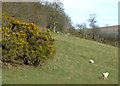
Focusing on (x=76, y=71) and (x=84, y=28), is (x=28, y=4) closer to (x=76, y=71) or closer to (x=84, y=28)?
(x=76, y=71)

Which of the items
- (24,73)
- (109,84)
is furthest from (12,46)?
(109,84)

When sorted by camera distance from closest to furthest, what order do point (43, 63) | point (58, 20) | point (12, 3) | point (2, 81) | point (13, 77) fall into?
point (2, 81) < point (13, 77) < point (43, 63) < point (12, 3) < point (58, 20)

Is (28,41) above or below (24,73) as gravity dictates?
above

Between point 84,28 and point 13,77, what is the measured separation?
98.8ft

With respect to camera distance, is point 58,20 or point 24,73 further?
point 58,20

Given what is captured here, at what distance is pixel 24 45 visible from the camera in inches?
243

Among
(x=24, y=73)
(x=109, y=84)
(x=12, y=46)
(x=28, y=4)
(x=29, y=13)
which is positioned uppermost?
(x=28, y=4)

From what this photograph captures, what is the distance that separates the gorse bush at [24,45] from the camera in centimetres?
578

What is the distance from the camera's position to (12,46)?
577 centimetres

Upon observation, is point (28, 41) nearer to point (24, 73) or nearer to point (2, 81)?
point (24, 73)

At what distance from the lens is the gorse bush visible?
18.9 feet

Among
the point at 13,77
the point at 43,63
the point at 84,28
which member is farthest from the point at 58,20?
the point at 13,77

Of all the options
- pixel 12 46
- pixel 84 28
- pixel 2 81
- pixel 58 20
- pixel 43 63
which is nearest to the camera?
pixel 2 81

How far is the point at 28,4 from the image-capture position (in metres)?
14.6
